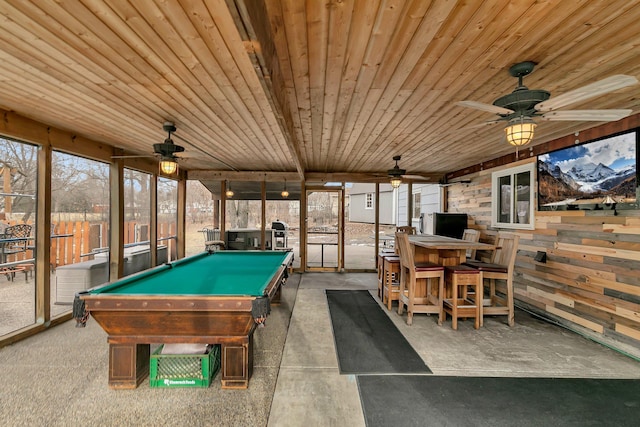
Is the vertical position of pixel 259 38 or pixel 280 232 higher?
pixel 259 38

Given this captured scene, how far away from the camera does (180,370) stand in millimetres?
2270

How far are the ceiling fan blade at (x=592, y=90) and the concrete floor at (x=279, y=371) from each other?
7.62 ft

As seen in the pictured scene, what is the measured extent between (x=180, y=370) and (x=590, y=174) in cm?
498

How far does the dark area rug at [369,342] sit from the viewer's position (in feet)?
8.57

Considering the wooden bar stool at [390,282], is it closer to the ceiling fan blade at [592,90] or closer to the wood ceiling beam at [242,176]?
the ceiling fan blade at [592,90]

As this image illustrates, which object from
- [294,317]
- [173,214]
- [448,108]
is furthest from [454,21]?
[173,214]

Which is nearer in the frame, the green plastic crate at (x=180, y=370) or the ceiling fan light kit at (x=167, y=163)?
the green plastic crate at (x=180, y=370)

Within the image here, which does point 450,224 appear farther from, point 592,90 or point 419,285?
point 592,90

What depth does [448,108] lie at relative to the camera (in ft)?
9.24

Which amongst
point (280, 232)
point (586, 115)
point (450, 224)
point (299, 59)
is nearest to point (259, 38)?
point (299, 59)

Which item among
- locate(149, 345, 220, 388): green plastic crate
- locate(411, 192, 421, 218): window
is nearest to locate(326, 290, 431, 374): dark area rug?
locate(149, 345, 220, 388): green plastic crate

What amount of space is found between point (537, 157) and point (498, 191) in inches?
38.1

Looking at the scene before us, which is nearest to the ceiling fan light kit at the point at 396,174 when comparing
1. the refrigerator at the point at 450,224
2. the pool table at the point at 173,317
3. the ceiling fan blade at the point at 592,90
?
the refrigerator at the point at 450,224

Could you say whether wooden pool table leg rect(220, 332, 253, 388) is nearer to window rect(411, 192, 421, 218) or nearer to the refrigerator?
the refrigerator
